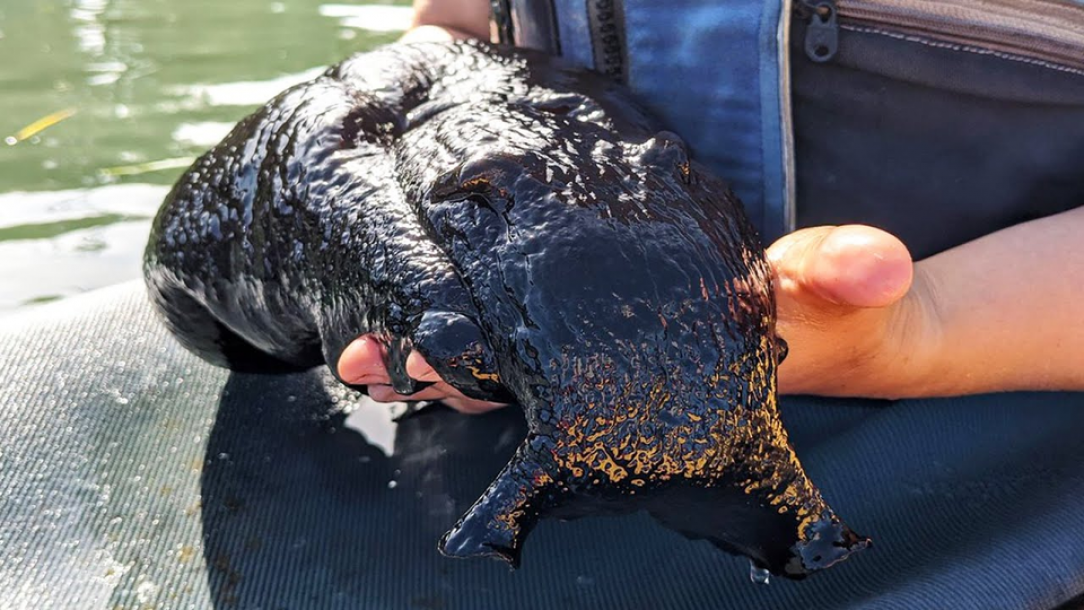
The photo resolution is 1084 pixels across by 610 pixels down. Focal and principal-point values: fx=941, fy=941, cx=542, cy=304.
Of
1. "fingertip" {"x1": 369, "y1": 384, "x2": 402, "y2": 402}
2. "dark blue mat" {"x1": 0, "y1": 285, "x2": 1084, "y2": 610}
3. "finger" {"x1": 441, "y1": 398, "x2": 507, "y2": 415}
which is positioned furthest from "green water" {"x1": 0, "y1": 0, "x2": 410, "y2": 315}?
"fingertip" {"x1": 369, "y1": 384, "x2": 402, "y2": 402}

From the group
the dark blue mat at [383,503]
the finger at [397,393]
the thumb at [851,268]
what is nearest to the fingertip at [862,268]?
the thumb at [851,268]

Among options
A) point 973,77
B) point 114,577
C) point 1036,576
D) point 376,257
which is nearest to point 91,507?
point 114,577

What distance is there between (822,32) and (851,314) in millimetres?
623

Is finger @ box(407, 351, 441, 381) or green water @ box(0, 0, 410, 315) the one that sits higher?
finger @ box(407, 351, 441, 381)

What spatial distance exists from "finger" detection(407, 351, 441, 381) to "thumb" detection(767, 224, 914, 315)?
1.97 ft

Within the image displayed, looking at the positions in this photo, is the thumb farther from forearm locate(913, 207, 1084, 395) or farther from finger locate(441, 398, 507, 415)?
finger locate(441, 398, 507, 415)

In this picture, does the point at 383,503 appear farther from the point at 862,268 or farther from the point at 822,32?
the point at 822,32

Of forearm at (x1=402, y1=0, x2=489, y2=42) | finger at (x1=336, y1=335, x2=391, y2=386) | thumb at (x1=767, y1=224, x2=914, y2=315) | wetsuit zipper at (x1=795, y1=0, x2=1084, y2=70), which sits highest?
wetsuit zipper at (x1=795, y1=0, x2=1084, y2=70)

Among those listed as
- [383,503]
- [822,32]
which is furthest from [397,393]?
[822,32]

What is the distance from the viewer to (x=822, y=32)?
188 centimetres

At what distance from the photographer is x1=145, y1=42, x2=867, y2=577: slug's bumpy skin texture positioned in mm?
1202

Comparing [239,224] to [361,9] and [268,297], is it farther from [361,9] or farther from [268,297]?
[361,9]

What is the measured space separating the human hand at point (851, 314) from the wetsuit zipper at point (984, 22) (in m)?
0.48

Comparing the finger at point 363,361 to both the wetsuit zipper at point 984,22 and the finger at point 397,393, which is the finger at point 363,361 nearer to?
the finger at point 397,393
